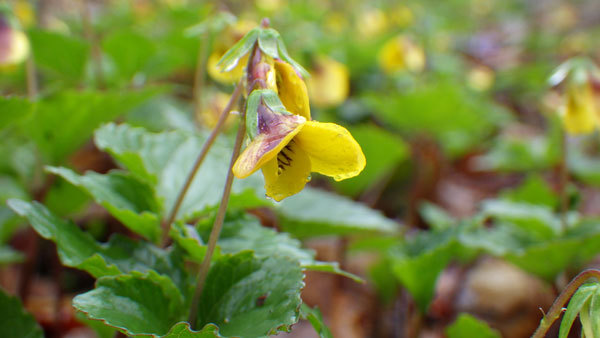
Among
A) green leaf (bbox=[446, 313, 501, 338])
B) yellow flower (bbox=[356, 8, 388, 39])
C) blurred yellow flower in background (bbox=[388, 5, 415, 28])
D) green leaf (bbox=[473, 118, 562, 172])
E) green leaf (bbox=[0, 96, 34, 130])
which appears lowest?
green leaf (bbox=[446, 313, 501, 338])

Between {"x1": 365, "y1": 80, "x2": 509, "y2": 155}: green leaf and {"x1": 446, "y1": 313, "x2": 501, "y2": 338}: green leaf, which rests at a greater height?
{"x1": 365, "y1": 80, "x2": 509, "y2": 155}: green leaf

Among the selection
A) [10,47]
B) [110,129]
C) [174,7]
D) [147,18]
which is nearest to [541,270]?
[110,129]

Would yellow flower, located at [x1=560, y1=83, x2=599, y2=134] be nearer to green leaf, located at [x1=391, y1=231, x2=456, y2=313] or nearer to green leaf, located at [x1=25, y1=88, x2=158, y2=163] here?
green leaf, located at [x1=391, y1=231, x2=456, y2=313]

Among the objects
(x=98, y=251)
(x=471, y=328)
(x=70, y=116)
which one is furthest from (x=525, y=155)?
(x=98, y=251)

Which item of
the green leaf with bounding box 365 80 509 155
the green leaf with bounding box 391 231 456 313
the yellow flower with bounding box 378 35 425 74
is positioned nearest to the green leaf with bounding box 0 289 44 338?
the green leaf with bounding box 391 231 456 313

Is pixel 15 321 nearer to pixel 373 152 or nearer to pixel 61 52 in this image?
pixel 61 52

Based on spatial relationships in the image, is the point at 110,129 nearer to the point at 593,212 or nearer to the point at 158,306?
the point at 158,306

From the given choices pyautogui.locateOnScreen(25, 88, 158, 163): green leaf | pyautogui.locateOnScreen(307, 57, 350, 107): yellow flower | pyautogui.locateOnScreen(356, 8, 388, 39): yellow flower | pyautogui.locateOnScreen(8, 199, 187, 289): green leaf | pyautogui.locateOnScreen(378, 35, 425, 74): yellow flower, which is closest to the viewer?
pyautogui.locateOnScreen(8, 199, 187, 289): green leaf
